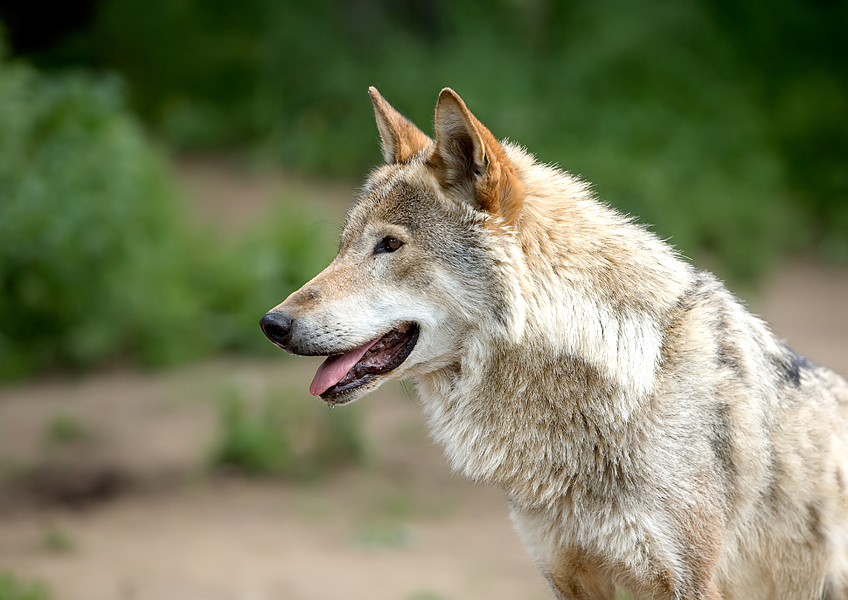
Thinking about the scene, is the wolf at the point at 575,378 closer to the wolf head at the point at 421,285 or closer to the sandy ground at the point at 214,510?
the wolf head at the point at 421,285

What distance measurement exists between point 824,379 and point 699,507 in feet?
3.42

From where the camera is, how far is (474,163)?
324 centimetres

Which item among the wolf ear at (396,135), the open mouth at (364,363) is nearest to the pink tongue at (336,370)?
the open mouth at (364,363)

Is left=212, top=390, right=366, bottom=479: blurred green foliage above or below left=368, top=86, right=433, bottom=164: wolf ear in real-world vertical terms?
below

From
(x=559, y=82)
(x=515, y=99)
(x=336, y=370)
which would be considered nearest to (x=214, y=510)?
(x=336, y=370)

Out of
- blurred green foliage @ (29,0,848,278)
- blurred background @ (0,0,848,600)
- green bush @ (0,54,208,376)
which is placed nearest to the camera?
blurred background @ (0,0,848,600)

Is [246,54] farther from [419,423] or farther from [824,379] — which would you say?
[824,379]

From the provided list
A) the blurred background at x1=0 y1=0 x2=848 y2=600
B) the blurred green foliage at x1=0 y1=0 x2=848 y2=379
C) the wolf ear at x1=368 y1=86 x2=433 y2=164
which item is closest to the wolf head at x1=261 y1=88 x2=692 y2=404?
the wolf ear at x1=368 y1=86 x2=433 y2=164

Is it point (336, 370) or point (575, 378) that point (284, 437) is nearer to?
point (336, 370)

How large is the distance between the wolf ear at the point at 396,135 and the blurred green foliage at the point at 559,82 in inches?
307

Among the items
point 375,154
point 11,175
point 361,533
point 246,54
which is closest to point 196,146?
point 246,54

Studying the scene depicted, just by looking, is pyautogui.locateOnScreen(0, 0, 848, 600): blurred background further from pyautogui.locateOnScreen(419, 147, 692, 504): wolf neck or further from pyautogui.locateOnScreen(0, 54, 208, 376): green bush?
pyautogui.locateOnScreen(419, 147, 692, 504): wolf neck

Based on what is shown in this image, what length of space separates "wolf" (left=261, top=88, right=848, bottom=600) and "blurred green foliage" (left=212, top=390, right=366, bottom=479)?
154 inches

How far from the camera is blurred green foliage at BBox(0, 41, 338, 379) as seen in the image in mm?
7594
